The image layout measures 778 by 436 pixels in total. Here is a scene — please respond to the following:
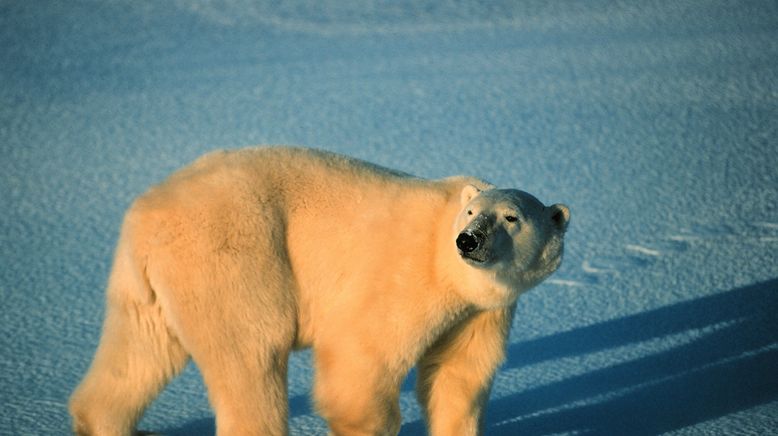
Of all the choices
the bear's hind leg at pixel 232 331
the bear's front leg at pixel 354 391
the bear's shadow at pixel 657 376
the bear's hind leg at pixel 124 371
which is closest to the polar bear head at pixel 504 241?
the bear's front leg at pixel 354 391

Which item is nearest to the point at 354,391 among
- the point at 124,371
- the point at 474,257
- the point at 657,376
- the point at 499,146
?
the point at 474,257

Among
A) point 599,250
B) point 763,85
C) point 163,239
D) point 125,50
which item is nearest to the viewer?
point 163,239

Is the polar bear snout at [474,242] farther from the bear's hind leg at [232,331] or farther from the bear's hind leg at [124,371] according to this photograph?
the bear's hind leg at [124,371]

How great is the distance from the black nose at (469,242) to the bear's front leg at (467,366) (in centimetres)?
44

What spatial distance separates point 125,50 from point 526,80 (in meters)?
2.84

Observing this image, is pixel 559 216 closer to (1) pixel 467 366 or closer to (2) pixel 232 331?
(1) pixel 467 366

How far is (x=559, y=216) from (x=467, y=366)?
51 centimetres

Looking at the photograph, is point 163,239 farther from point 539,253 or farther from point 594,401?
point 594,401

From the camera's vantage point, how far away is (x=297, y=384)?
3.46 meters

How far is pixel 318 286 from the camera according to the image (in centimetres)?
272

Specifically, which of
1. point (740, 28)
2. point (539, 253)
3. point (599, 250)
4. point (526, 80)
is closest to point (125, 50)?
point (526, 80)

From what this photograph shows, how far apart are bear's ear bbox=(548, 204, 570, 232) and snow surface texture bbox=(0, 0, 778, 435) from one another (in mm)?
774

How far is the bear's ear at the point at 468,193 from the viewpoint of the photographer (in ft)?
8.67

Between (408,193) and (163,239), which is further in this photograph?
(408,193)
